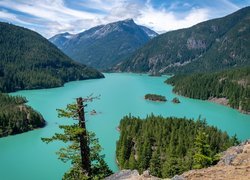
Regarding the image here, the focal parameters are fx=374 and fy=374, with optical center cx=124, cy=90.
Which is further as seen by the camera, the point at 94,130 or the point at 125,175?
the point at 94,130

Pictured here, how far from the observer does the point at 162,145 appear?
83.6 meters

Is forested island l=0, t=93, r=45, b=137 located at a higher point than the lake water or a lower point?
higher

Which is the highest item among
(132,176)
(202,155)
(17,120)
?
(132,176)

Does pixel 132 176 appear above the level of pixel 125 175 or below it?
above

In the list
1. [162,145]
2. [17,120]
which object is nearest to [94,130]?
[17,120]

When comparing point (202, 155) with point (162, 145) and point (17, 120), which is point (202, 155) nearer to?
point (162, 145)

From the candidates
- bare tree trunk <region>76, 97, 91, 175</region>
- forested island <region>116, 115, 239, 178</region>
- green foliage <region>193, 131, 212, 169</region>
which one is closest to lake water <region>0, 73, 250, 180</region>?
bare tree trunk <region>76, 97, 91, 175</region>

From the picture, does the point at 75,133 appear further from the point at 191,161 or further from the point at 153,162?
the point at 153,162

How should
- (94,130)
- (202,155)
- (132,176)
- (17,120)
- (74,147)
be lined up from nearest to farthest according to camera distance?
1. (74,147)
2. (132,176)
3. (202,155)
4. (94,130)
5. (17,120)

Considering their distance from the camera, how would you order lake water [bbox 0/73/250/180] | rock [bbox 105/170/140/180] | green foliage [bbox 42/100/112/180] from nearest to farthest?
green foliage [bbox 42/100/112/180], rock [bbox 105/170/140/180], lake water [bbox 0/73/250/180]

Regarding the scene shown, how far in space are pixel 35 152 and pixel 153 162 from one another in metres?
40.2

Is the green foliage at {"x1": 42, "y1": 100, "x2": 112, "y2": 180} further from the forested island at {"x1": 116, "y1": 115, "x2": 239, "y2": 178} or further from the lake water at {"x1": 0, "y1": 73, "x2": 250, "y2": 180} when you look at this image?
the forested island at {"x1": 116, "y1": 115, "x2": 239, "y2": 178}

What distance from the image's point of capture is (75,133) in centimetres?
2553

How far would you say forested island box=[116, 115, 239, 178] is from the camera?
218 ft
